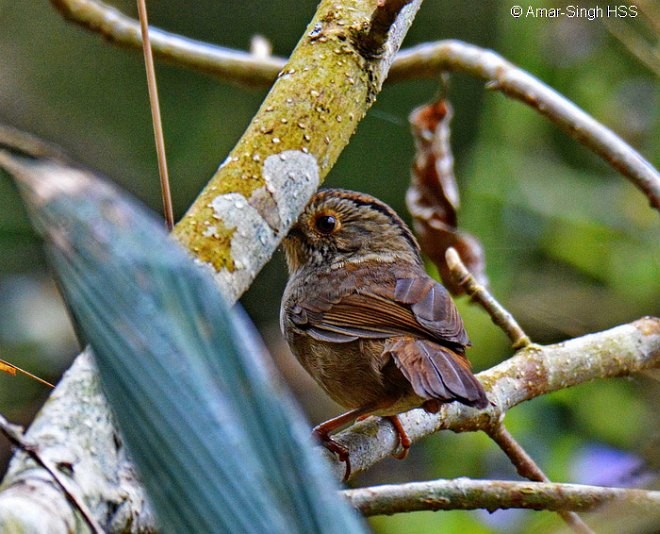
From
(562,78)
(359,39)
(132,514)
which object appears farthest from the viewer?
(562,78)

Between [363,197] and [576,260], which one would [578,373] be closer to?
[363,197]

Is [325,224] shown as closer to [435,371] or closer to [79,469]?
[435,371]

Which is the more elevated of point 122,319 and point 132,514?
point 122,319

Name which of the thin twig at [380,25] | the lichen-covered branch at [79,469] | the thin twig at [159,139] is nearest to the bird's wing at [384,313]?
the thin twig at [380,25]

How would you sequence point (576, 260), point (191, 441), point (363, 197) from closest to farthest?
1. point (191, 441)
2. point (363, 197)
3. point (576, 260)

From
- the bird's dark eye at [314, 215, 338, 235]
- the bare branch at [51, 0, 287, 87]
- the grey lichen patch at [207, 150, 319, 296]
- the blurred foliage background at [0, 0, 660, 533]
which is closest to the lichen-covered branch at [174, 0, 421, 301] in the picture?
the grey lichen patch at [207, 150, 319, 296]

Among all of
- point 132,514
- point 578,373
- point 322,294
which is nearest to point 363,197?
point 322,294

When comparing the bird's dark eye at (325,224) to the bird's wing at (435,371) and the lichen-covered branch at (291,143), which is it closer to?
the bird's wing at (435,371)

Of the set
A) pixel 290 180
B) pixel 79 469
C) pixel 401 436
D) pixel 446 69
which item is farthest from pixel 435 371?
pixel 446 69
